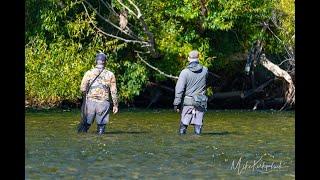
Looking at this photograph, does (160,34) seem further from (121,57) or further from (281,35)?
(281,35)

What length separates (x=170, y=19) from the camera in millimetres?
29859

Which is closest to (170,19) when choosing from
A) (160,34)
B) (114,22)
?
(160,34)

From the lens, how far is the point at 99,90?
56.7ft

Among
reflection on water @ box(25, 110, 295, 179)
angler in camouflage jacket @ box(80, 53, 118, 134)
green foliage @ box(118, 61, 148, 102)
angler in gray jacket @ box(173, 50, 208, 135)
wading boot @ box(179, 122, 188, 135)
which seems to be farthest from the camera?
green foliage @ box(118, 61, 148, 102)

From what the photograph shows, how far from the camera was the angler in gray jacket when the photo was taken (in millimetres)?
16938

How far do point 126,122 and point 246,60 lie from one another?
10.8 meters

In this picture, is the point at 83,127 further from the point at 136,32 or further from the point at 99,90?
the point at 136,32

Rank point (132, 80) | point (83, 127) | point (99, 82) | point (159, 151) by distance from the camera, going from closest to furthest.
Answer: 1. point (159, 151)
2. point (99, 82)
3. point (83, 127)
4. point (132, 80)

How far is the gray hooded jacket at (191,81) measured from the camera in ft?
55.6

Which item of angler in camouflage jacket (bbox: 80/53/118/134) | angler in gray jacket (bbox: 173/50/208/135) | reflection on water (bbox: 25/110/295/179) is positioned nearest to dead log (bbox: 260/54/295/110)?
reflection on water (bbox: 25/110/295/179)

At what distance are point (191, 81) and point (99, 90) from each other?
204cm
